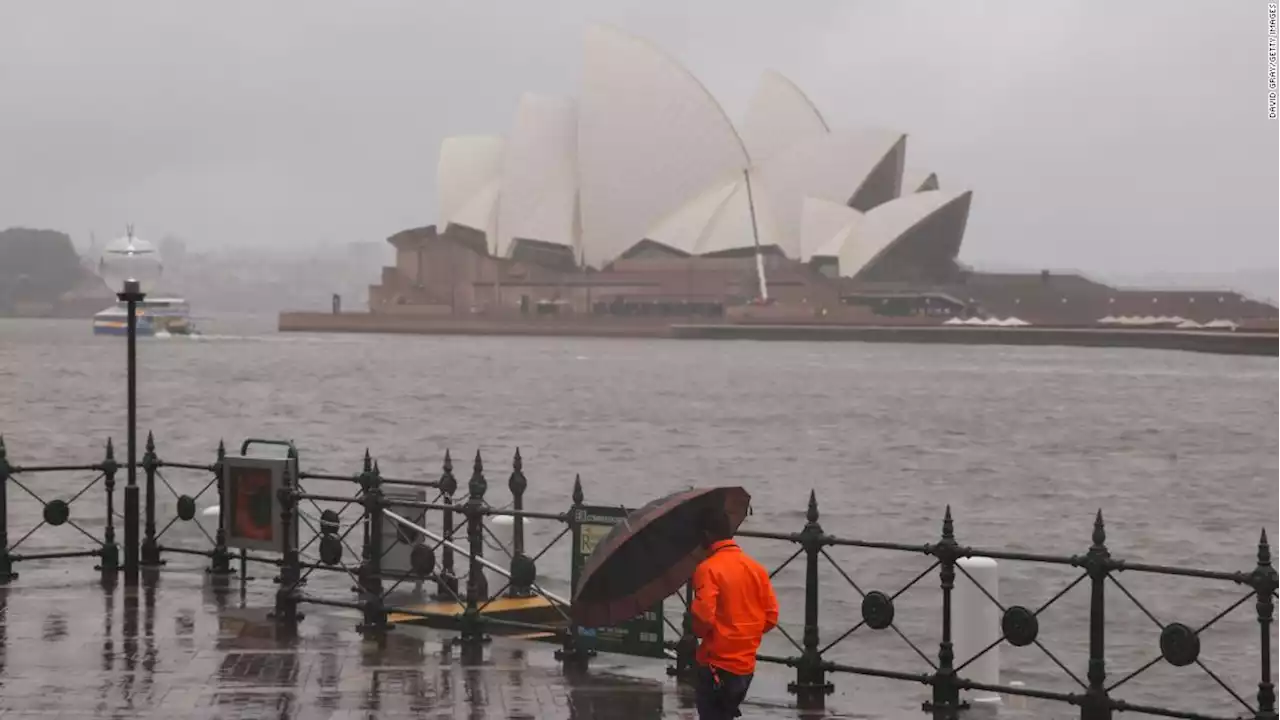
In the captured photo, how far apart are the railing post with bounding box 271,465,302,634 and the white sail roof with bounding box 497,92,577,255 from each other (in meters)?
101

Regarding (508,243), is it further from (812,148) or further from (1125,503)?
(1125,503)

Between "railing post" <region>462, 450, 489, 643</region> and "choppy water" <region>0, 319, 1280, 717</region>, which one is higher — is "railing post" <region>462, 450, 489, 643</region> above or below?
above

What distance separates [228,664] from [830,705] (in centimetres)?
316

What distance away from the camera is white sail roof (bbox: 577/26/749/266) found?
102938 mm

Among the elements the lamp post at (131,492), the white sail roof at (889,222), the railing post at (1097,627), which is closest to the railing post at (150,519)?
the lamp post at (131,492)

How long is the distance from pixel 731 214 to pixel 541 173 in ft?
40.5

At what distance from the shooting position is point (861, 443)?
45406 millimetres

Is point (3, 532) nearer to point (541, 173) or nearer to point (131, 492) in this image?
point (131, 492)

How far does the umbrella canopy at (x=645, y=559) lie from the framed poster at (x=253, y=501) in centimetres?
442

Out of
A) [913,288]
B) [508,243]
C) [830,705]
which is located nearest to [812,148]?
[913,288]

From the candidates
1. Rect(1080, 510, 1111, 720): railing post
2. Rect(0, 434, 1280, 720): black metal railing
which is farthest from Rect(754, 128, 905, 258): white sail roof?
Rect(1080, 510, 1111, 720): railing post

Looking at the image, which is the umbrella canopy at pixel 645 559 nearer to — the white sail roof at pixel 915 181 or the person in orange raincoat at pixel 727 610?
the person in orange raincoat at pixel 727 610

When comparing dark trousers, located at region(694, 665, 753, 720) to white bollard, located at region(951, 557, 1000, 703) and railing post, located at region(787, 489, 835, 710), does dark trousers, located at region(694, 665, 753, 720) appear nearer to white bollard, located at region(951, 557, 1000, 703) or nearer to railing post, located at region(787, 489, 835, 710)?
railing post, located at region(787, 489, 835, 710)

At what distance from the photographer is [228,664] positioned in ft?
30.9
